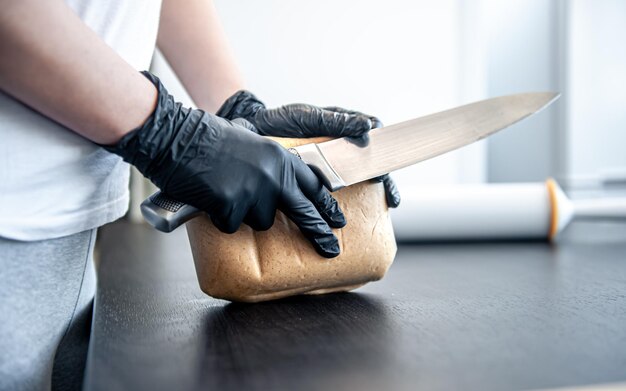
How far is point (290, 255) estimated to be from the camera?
637 millimetres

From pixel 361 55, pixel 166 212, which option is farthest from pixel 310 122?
pixel 361 55

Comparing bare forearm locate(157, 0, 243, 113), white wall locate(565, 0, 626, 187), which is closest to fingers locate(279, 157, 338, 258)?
bare forearm locate(157, 0, 243, 113)

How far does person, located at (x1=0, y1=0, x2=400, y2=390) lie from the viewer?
0.52 meters

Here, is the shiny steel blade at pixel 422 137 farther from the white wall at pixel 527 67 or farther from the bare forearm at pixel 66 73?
the white wall at pixel 527 67

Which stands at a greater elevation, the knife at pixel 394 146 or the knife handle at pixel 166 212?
the knife at pixel 394 146

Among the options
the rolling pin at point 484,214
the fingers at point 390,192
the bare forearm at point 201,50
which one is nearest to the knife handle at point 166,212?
the fingers at point 390,192

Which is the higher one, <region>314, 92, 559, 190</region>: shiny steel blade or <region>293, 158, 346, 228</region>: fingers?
<region>314, 92, 559, 190</region>: shiny steel blade

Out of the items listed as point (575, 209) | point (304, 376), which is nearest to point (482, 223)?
point (575, 209)

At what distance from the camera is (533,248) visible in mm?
1114

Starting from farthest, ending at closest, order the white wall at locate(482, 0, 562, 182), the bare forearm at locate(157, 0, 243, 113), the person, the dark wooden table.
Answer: the white wall at locate(482, 0, 562, 182) → the bare forearm at locate(157, 0, 243, 113) → the person → the dark wooden table

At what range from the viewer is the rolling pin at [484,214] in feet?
3.95

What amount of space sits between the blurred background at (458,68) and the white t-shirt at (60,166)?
4.20 ft

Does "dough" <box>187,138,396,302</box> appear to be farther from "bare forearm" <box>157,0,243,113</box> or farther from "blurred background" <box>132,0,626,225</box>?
"blurred background" <box>132,0,626,225</box>

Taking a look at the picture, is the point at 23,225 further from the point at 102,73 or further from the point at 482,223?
the point at 482,223
